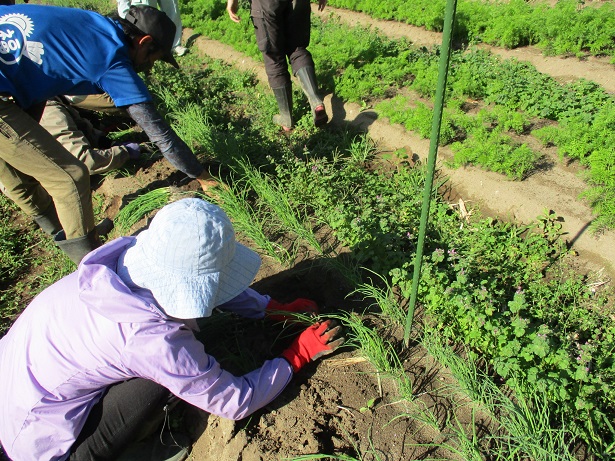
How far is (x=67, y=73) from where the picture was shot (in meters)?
2.56

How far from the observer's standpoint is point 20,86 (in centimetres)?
253

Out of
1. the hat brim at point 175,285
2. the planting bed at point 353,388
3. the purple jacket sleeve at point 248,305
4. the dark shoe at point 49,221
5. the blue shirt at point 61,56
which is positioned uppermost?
the blue shirt at point 61,56

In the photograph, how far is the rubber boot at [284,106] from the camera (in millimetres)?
4133

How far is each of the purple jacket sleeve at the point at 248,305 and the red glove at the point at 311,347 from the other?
1.00 ft

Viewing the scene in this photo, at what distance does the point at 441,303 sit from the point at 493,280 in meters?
0.33

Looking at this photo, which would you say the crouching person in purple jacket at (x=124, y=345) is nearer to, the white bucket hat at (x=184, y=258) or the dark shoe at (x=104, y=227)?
the white bucket hat at (x=184, y=258)

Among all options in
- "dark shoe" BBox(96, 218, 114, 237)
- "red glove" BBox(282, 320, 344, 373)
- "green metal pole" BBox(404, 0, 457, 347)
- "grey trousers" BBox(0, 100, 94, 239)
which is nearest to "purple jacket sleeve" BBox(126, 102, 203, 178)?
"grey trousers" BBox(0, 100, 94, 239)

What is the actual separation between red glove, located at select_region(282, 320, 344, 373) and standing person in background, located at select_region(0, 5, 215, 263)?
1421 mm

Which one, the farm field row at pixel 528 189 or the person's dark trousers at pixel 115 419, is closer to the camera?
the person's dark trousers at pixel 115 419

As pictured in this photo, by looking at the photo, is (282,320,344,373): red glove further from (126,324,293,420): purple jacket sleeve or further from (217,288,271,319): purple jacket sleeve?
(217,288,271,319): purple jacket sleeve

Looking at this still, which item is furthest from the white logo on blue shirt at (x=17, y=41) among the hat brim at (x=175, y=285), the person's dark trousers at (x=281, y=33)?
the person's dark trousers at (x=281, y=33)

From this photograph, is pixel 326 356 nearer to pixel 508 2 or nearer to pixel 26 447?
pixel 26 447

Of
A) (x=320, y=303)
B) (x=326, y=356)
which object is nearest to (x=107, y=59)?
(x=320, y=303)

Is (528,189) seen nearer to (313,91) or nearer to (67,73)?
(313,91)
